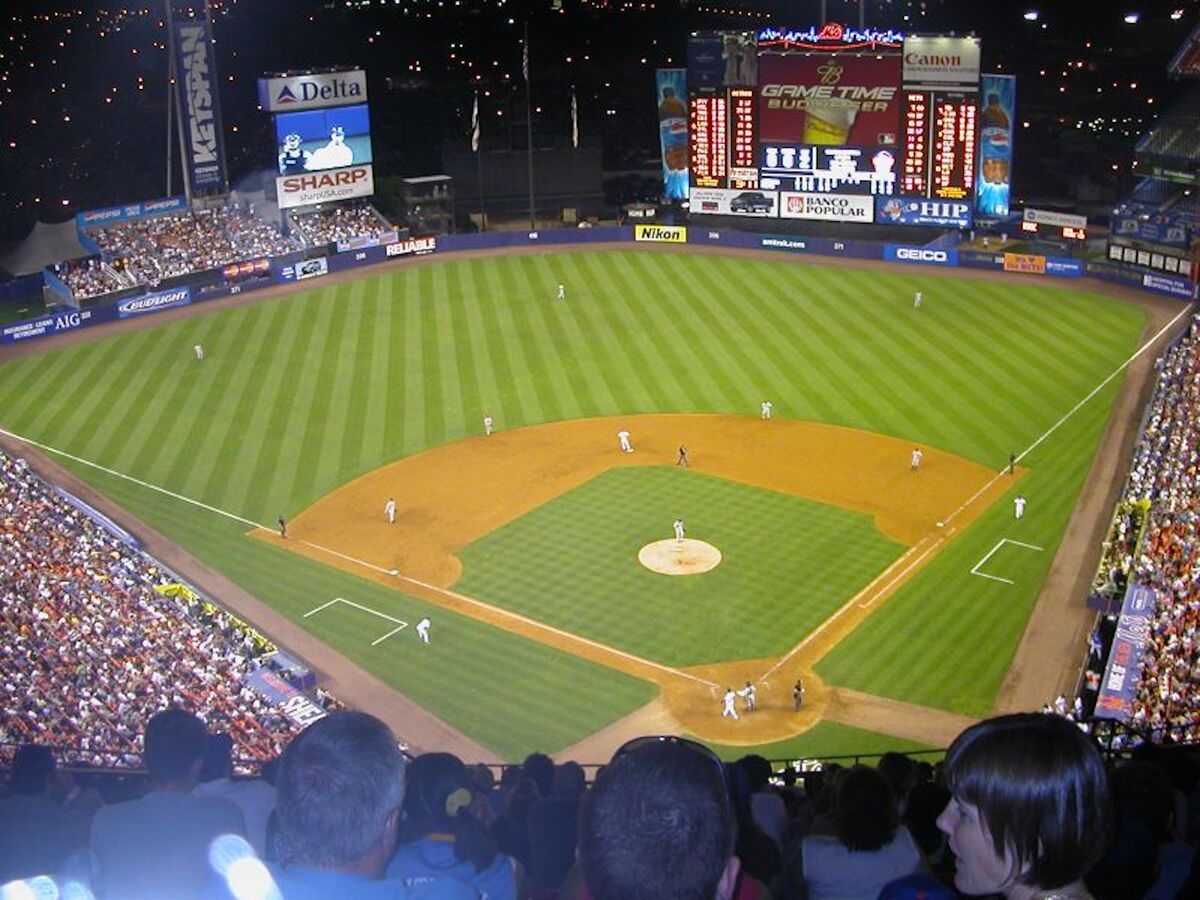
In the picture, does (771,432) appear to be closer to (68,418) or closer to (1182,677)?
(1182,677)

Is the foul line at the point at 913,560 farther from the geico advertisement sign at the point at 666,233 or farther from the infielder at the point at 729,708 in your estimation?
the geico advertisement sign at the point at 666,233

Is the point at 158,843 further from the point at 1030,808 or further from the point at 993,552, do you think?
the point at 993,552

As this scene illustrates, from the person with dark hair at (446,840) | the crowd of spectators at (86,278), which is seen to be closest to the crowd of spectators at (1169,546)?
the person with dark hair at (446,840)

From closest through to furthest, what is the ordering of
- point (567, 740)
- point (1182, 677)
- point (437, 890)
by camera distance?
1. point (437, 890)
2. point (1182, 677)
3. point (567, 740)

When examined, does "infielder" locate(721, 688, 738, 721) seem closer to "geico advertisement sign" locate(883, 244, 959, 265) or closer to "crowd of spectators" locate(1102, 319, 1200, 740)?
→ "crowd of spectators" locate(1102, 319, 1200, 740)

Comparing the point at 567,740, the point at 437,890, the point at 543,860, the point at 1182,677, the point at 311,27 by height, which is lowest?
the point at 567,740

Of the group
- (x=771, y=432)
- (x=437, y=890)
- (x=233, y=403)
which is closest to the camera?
(x=437, y=890)

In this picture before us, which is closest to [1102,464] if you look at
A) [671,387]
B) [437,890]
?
[671,387]

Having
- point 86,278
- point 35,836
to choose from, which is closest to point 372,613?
point 35,836

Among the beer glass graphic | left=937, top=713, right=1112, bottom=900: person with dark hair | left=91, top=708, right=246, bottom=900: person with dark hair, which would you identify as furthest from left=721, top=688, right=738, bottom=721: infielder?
the beer glass graphic
